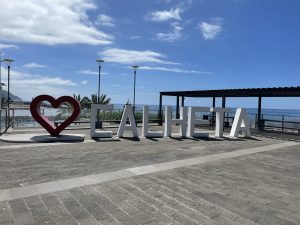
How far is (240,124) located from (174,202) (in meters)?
12.5

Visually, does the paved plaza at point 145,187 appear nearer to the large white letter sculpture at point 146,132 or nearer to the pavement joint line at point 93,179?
the pavement joint line at point 93,179

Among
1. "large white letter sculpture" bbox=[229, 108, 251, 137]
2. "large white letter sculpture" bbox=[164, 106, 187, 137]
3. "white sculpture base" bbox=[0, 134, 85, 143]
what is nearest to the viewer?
"white sculpture base" bbox=[0, 134, 85, 143]

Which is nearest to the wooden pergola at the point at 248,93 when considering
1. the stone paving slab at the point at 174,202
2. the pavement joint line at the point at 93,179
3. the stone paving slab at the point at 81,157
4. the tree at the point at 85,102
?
the stone paving slab at the point at 81,157

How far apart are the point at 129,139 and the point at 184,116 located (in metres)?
3.41

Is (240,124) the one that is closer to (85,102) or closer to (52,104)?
(52,104)

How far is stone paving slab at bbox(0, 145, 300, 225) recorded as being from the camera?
5023 millimetres

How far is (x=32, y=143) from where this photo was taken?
12.8 m

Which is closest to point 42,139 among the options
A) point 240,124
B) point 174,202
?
point 174,202

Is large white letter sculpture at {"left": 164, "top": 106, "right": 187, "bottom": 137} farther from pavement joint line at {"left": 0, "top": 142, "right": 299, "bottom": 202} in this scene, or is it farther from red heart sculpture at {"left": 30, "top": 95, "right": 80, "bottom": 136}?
pavement joint line at {"left": 0, "top": 142, "right": 299, "bottom": 202}

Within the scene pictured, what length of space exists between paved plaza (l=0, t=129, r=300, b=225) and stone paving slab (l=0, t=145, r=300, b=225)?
16mm

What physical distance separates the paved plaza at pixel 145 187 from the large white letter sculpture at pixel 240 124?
219 inches

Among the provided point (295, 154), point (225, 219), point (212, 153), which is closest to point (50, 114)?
point (212, 153)

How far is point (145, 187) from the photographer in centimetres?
674

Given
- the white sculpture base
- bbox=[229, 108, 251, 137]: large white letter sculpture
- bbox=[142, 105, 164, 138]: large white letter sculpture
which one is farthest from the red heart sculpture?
bbox=[229, 108, 251, 137]: large white letter sculpture
